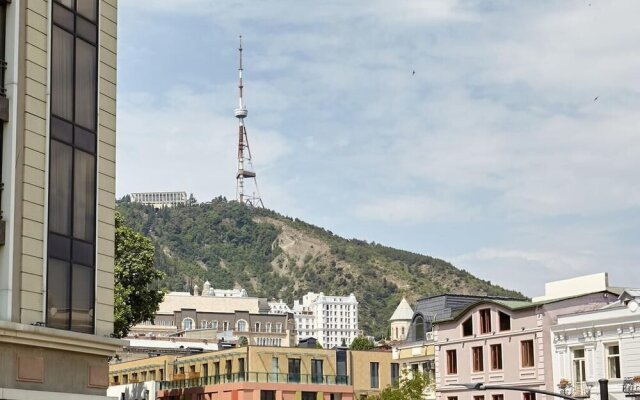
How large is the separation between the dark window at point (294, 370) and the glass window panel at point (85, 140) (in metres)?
66.6

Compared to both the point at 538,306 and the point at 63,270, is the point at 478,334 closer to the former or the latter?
the point at 538,306

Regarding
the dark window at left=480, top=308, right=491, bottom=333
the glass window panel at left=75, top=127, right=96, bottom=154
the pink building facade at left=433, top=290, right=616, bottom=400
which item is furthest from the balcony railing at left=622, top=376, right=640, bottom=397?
the glass window panel at left=75, top=127, right=96, bottom=154

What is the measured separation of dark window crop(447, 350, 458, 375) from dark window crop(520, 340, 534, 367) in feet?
24.0

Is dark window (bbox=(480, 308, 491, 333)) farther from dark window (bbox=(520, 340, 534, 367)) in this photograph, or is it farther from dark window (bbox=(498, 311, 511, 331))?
dark window (bbox=(520, 340, 534, 367))

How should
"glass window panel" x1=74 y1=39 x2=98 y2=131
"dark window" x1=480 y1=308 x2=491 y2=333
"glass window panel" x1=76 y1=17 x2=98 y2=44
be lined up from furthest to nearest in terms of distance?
"dark window" x1=480 y1=308 x2=491 y2=333, "glass window panel" x1=76 y1=17 x2=98 y2=44, "glass window panel" x1=74 y1=39 x2=98 y2=131

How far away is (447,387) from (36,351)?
52.3 metres

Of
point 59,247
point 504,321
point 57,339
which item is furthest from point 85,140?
point 504,321

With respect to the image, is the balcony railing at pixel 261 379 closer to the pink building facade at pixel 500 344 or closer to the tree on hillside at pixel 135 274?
the tree on hillside at pixel 135 274

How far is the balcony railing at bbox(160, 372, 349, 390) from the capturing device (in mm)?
93125

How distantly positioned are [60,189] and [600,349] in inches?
1622

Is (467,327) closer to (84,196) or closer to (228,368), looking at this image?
(228,368)

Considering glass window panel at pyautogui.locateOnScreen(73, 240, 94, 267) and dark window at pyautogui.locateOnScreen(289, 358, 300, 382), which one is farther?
dark window at pyautogui.locateOnScreen(289, 358, 300, 382)

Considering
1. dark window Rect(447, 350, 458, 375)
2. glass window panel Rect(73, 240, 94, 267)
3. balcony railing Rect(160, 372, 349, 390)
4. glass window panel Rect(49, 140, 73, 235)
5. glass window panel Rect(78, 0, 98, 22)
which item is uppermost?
glass window panel Rect(78, 0, 98, 22)

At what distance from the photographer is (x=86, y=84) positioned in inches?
1208
